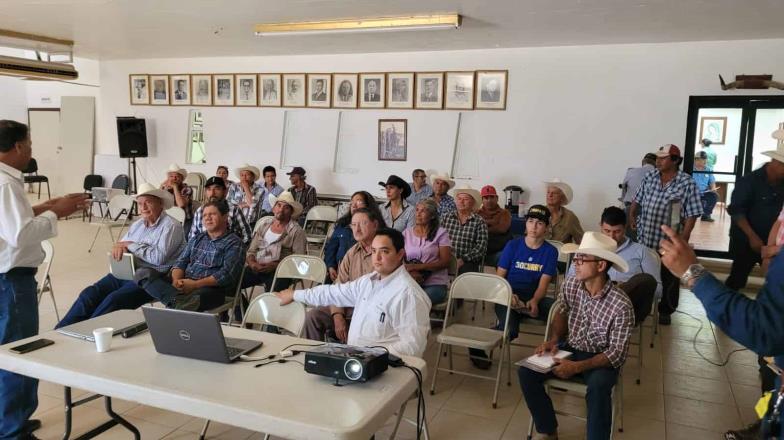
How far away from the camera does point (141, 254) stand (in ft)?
13.8

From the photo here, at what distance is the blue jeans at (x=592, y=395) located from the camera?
2.68 m

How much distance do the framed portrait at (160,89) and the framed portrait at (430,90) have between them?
497 centimetres

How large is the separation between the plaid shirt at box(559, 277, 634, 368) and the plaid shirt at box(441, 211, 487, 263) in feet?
6.42

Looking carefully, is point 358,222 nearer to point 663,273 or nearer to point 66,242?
point 663,273

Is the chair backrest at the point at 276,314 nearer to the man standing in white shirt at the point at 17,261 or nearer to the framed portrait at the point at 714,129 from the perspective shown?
the man standing in white shirt at the point at 17,261

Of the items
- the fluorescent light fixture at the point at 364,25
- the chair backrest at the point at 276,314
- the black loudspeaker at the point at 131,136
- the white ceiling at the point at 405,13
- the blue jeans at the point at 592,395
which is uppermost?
the white ceiling at the point at 405,13

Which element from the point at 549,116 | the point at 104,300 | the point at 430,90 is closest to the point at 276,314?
the point at 104,300

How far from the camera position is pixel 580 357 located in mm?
2928

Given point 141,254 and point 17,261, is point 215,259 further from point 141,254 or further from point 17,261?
point 17,261

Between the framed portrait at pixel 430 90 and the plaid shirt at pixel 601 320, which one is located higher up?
the framed portrait at pixel 430 90

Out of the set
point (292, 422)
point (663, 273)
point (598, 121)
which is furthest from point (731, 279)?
point (292, 422)

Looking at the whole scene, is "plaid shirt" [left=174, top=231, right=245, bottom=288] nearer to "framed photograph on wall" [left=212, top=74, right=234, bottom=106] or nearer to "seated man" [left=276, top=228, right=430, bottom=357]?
"seated man" [left=276, top=228, right=430, bottom=357]

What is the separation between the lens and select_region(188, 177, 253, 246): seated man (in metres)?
4.79

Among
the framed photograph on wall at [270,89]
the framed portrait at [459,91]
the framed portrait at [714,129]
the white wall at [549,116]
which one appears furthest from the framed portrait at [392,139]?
the framed portrait at [714,129]
